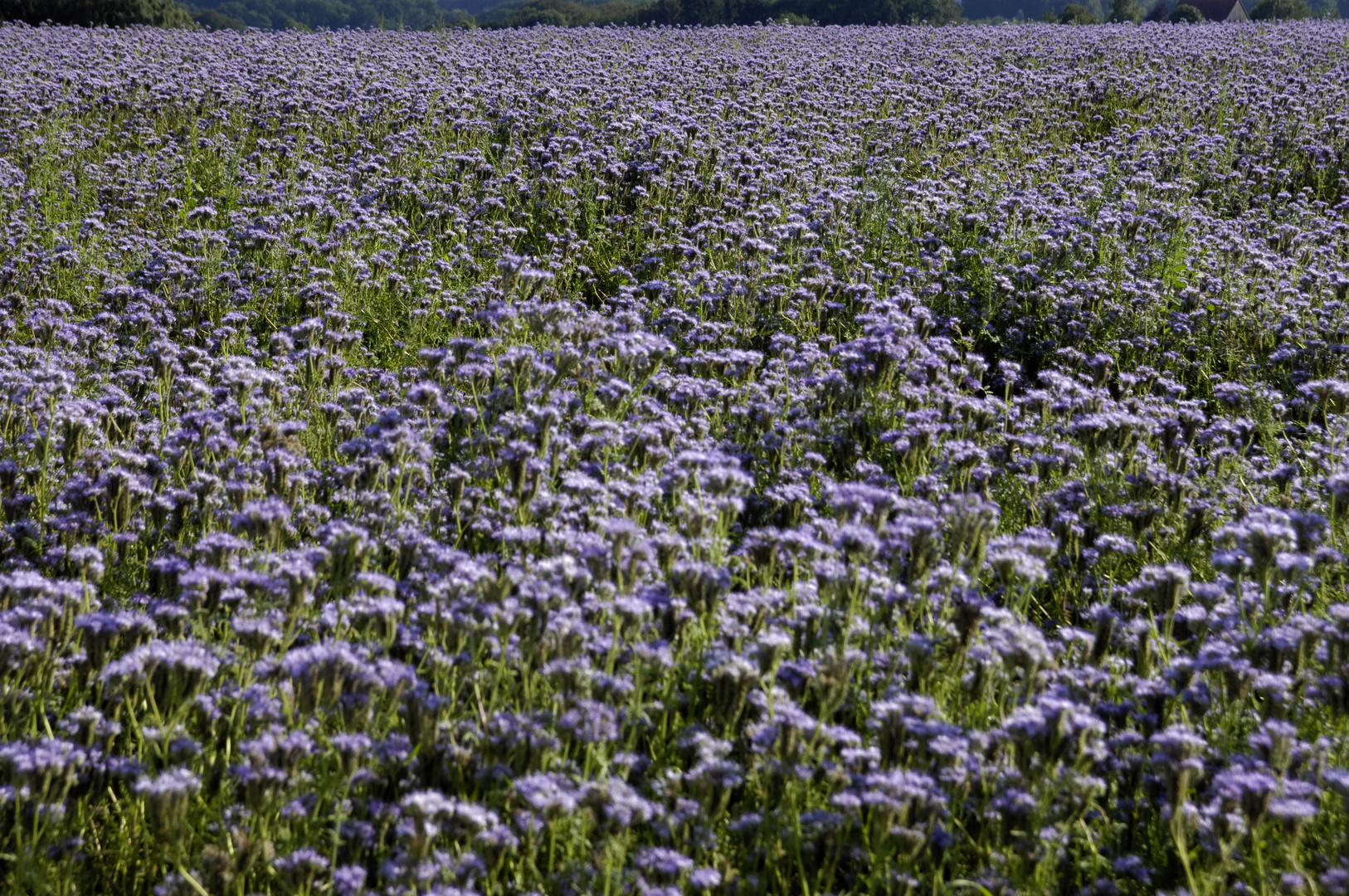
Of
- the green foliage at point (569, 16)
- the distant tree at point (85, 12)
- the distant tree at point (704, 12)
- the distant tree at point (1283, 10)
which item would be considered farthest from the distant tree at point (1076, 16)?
the distant tree at point (85, 12)

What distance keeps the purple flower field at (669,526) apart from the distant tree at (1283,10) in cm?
4143

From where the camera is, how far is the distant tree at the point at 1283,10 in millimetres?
40641

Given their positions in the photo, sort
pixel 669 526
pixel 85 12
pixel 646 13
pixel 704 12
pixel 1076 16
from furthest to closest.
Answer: pixel 646 13
pixel 704 12
pixel 1076 16
pixel 85 12
pixel 669 526

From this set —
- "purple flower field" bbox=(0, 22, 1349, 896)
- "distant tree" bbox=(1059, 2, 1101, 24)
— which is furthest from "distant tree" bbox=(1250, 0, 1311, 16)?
"purple flower field" bbox=(0, 22, 1349, 896)

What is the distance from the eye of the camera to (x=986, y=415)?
481cm

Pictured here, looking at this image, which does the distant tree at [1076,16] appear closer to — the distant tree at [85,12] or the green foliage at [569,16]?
the green foliage at [569,16]

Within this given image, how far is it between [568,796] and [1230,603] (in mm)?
2400

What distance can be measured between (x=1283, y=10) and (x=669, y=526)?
52780 mm

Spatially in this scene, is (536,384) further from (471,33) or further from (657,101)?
(471,33)

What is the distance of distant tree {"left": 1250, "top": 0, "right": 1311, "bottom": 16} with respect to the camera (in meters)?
40.6

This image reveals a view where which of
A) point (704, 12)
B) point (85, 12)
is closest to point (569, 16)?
point (704, 12)

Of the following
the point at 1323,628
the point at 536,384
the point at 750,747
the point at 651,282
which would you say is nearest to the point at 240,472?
the point at 536,384

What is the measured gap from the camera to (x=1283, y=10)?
41.9m

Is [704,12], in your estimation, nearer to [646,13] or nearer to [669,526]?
[646,13]
